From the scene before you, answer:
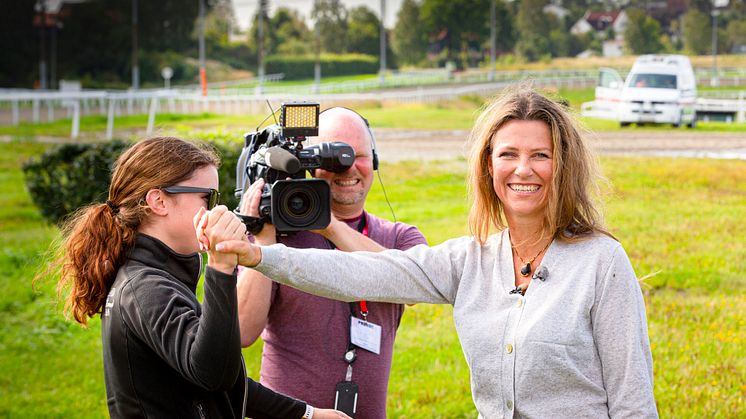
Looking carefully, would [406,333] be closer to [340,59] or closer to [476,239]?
[476,239]

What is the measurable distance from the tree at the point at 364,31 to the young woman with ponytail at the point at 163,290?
37.6 ft

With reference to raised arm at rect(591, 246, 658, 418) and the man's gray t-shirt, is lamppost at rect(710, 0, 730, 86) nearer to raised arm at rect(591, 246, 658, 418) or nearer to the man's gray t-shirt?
the man's gray t-shirt

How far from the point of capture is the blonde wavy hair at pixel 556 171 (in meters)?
2.35

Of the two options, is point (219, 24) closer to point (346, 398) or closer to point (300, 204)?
point (346, 398)

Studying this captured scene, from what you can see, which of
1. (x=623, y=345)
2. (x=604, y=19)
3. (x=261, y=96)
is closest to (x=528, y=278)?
(x=623, y=345)

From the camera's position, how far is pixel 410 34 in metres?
13.0

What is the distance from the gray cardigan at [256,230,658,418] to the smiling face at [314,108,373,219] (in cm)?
58

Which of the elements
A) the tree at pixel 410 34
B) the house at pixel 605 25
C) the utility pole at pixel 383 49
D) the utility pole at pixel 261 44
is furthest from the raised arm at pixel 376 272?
the utility pole at pixel 261 44

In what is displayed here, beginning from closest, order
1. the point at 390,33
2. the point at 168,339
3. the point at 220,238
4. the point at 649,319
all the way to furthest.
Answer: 1. the point at 220,238
2. the point at 168,339
3. the point at 649,319
4. the point at 390,33

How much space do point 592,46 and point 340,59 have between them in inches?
291

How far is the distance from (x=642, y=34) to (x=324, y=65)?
7450 mm

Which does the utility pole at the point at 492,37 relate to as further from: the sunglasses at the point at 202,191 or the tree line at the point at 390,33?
the sunglasses at the point at 202,191

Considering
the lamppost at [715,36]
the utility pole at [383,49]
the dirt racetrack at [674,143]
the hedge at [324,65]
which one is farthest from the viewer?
the hedge at [324,65]

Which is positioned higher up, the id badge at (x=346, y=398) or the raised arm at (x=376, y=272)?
the raised arm at (x=376, y=272)
